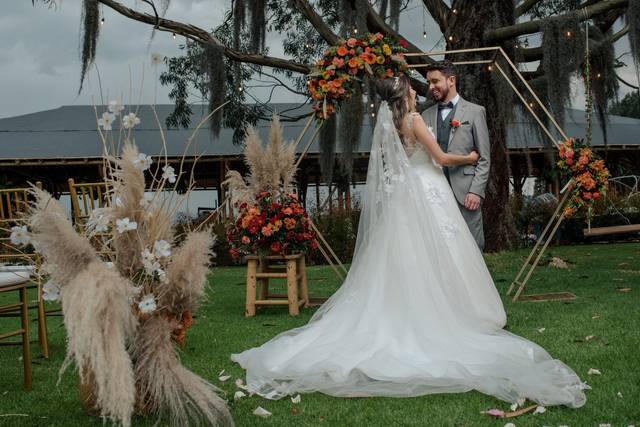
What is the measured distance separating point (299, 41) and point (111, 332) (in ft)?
47.5

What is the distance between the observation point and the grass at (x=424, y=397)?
299cm

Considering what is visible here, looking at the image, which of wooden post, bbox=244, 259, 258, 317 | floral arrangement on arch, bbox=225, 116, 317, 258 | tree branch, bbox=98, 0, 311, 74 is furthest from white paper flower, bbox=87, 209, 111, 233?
tree branch, bbox=98, 0, 311, 74

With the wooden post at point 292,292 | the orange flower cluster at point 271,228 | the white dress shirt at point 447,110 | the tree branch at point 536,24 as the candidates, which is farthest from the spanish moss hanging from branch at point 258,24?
the white dress shirt at point 447,110

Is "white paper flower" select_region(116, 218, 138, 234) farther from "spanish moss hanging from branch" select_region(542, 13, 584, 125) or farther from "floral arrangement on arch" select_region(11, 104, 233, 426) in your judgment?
"spanish moss hanging from branch" select_region(542, 13, 584, 125)

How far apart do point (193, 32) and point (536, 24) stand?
4776mm

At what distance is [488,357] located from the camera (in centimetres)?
358

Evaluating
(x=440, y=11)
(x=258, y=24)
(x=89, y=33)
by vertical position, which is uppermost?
(x=440, y=11)

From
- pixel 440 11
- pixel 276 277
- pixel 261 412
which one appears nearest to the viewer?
pixel 261 412

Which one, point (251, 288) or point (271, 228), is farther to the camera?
point (251, 288)

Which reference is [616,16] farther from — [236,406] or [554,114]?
[236,406]

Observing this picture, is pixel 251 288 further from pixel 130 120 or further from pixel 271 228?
pixel 130 120

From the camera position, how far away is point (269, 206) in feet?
20.3

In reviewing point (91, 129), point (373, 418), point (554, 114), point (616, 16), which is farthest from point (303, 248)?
point (91, 129)

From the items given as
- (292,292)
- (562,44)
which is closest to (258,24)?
(562,44)
